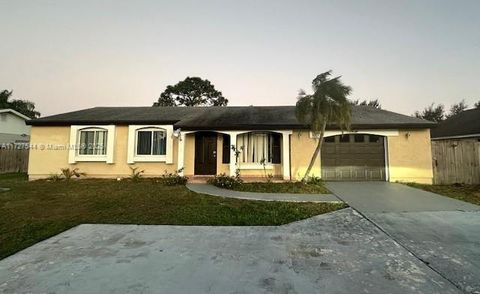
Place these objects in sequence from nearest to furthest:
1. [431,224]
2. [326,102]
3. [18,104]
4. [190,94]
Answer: [431,224], [326,102], [18,104], [190,94]

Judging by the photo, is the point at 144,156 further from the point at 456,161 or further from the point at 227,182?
the point at 456,161

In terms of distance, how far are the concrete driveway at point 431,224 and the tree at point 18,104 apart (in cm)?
4110

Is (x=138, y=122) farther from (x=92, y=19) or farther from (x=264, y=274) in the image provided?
(x=264, y=274)

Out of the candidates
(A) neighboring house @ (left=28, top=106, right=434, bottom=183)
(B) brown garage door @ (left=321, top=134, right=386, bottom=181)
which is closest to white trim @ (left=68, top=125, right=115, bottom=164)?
(A) neighboring house @ (left=28, top=106, right=434, bottom=183)

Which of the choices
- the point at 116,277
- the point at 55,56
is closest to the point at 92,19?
the point at 55,56

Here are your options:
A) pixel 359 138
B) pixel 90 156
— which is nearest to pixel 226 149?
pixel 359 138

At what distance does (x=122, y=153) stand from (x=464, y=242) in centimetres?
1296

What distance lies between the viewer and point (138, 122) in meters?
A: 12.2

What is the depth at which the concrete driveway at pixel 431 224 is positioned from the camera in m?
3.25

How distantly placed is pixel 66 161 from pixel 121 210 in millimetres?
8190

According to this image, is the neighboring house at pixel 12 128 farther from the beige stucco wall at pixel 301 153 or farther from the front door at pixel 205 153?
the beige stucco wall at pixel 301 153

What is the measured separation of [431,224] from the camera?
16.8 ft

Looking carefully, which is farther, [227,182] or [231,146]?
[231,146]

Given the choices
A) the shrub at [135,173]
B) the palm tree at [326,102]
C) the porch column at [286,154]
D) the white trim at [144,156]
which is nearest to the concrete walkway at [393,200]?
the porch column at [286,154]
